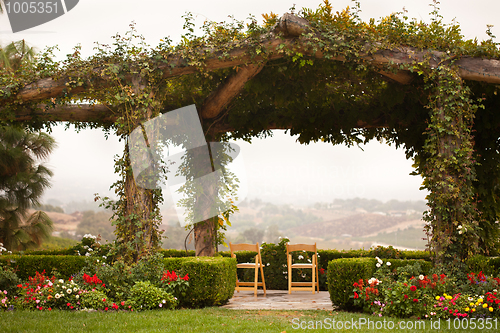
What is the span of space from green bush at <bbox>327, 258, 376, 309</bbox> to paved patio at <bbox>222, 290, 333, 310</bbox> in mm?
426

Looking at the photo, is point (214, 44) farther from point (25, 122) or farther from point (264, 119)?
point (25, 122)

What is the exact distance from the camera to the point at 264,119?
25.1ft

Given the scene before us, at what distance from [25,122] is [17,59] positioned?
2.27m

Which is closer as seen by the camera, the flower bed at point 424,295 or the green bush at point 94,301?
the flower bed at point 424,295

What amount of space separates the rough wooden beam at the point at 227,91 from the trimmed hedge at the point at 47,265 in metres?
3.42

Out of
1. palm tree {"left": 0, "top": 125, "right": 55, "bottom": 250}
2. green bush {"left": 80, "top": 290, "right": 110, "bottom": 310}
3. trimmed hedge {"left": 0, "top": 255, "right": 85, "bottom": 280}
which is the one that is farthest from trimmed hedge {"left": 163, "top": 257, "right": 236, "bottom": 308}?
palm tree {"left": 0, "top": 125, "right": 55, "bottom": 250}

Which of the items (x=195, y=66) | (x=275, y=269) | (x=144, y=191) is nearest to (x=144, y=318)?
(x=144, y=191)

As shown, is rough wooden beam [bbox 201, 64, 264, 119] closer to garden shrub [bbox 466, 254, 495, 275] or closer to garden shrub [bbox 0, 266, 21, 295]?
garden shrub [bbox 466, 254, 495, 275]

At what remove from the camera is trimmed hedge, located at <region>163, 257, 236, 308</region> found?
4965mm

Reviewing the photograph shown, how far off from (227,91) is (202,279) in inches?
123

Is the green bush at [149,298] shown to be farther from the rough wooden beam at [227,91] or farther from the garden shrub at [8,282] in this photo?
the rough wooden beam at [227,91]

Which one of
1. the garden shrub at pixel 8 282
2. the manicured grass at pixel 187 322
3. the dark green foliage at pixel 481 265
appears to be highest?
the dark green foliage at pixel 481 265

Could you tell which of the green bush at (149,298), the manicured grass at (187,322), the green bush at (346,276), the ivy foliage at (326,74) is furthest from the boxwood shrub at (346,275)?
the green bush at (149,298)

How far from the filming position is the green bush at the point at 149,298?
4.62 meters
